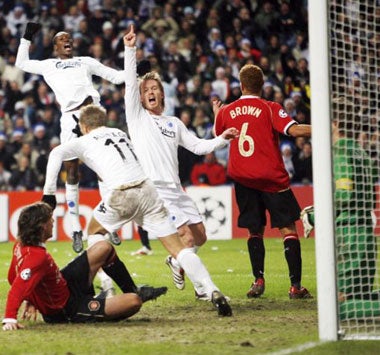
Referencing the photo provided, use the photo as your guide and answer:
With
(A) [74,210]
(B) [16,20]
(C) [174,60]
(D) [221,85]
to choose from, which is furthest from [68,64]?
(B) [16,20]

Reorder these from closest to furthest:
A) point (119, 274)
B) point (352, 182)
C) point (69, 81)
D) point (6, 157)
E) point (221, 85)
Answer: point (352, 182) → point (119, 274) → point (69, 81) → point (6, 157) → point (221, 85)

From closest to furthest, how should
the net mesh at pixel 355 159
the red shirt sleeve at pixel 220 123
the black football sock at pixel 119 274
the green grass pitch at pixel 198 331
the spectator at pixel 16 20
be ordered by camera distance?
1. the green grass pitch at pixel 198 331
2. the net mesh at pixel 355 159
3. the black football sock at pixel 119 274
4. the red shirt sleeve at pixel 220 123
5. the spectator at pixel 16 20

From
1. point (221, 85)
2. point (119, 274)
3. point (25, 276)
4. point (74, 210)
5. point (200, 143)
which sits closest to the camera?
point (25, 276)

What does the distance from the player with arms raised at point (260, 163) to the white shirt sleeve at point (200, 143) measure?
Answer: 546 millimetres

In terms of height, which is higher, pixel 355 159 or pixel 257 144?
pixel 257 144

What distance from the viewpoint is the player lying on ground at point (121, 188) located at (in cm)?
878

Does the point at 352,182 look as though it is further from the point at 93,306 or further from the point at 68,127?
the point at 68,127

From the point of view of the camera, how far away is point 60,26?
78.9ft

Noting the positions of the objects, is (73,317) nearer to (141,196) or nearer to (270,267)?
(141,196)

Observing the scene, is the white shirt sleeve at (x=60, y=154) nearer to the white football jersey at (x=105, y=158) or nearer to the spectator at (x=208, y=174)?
the white football jersey at (x=105, y=158)

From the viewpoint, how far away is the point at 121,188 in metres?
8.79

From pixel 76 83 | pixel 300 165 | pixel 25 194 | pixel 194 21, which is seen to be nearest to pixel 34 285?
pixel 76 83

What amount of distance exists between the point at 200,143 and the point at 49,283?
7.24 ft

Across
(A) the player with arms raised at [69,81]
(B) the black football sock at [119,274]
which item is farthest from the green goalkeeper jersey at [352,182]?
(A) the player with arms raised at [69,81]
